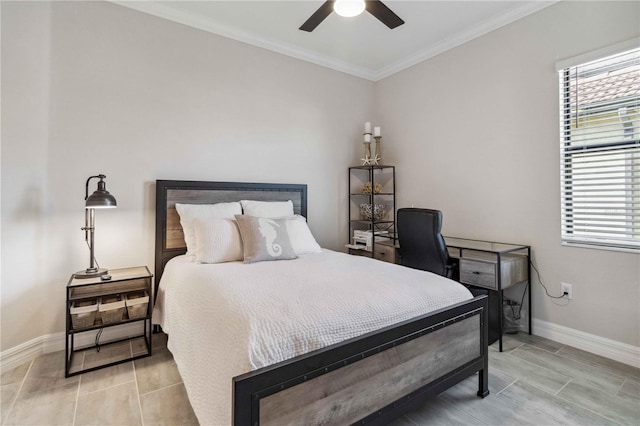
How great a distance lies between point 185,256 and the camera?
266 centimetres

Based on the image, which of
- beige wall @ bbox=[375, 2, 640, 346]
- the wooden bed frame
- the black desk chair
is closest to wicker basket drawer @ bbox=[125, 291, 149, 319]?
the wooden bed frame

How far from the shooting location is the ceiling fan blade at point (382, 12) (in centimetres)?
195

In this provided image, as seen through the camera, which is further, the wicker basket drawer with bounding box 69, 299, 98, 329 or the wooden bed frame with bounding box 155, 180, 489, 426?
the wicker basket drawer with bounding box 69, 299, 98, 329

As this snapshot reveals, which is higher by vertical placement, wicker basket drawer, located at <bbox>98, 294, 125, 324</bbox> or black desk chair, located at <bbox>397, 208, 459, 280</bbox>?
black desk chair, located at <bbox>397, 208, 459, 280</bbox>

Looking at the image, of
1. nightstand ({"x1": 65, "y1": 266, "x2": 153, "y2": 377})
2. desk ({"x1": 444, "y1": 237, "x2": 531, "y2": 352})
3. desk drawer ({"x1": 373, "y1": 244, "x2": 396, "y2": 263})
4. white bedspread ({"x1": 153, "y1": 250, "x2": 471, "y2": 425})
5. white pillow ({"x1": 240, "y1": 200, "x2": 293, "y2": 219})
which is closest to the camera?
white bedspread ({"x1": 153, "y1": 250, "x2": 471, "y2": 425})

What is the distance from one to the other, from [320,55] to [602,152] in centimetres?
→ 282

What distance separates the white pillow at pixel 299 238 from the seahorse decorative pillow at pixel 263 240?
16cm

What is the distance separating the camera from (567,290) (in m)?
2.56

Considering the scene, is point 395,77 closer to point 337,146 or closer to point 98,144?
point 337,146

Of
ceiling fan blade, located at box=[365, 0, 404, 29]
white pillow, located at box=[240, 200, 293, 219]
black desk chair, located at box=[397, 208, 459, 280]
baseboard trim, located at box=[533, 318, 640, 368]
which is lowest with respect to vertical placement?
baseboard trim, located at box=[533, 318, 640, 368]

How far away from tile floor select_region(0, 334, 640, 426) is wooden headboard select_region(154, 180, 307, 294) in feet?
2.69

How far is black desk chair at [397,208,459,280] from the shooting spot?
2.57 meters

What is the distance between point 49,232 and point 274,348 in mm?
2183

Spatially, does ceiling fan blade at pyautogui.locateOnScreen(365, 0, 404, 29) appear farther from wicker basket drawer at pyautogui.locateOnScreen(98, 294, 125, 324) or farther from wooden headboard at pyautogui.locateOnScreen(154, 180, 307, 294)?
wicker basket drawer at pyautogui.locateOnScreen(98, 294, 125, 324)
